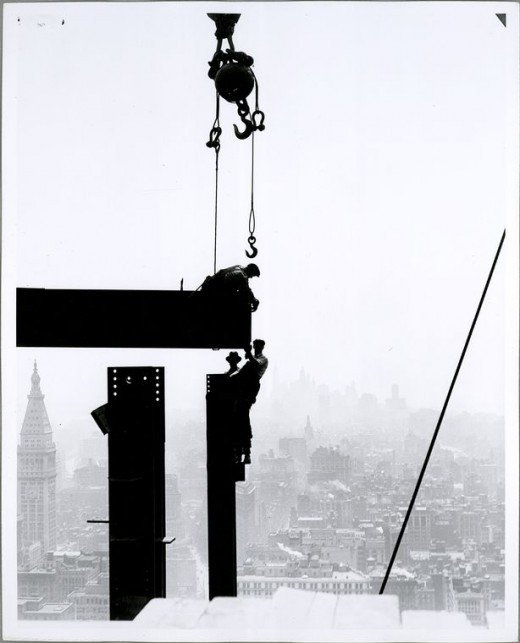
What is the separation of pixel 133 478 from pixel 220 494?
476 mm

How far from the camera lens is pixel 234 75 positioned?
14.0 feet

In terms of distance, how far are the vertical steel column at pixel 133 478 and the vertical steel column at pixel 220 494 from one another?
0.95 ft

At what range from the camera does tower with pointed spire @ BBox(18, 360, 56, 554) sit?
7.65m

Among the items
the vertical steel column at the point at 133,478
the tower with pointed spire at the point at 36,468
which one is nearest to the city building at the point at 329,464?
the tower with pointed spire at the point at 36,468

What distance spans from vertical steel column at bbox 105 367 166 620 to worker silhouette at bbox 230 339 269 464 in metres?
0.41

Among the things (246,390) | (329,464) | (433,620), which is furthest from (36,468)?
(329,464)

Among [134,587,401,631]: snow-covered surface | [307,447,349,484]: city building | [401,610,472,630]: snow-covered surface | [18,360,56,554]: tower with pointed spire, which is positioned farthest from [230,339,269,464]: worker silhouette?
[307,447,349,484]: city building

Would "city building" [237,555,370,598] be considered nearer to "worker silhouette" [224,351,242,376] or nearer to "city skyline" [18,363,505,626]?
"city skyline" [18,363,505,626]

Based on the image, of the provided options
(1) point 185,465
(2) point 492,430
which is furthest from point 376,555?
(1) point 185,465

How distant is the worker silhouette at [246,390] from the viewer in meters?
4.33

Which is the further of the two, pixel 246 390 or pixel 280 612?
pixel 246 390

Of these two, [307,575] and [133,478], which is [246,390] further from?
[307,575]

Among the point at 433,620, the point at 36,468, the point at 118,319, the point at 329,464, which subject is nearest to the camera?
the point at 433,620

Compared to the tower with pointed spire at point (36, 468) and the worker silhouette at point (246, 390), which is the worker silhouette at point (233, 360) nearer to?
the worker silhouette at point (246, 390)
